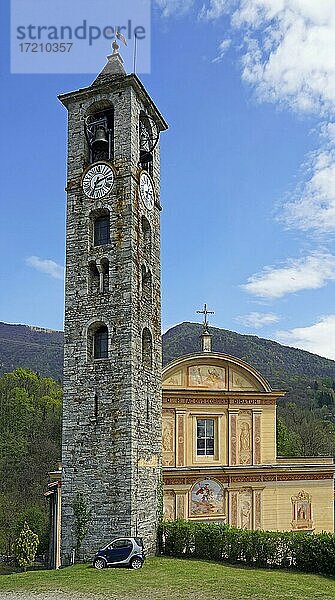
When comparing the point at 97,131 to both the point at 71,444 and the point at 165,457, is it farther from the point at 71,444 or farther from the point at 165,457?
the point at 165,457

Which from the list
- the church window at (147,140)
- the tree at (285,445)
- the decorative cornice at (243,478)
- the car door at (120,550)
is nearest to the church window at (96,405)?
the car door at (120,550)

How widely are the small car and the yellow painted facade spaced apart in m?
6.12

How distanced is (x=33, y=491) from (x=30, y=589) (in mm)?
32334

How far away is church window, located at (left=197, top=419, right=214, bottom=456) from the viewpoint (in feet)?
85.8

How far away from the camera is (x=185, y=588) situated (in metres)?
15.9

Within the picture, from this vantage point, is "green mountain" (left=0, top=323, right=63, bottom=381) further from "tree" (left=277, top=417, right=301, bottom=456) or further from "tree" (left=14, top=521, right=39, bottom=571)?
"tree" (left=14, top=521, right=39, bottom=571)

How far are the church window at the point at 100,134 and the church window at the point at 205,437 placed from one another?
37.4 ft

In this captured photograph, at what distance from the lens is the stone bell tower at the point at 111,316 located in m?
20.1

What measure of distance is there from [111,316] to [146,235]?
3893 millimetres

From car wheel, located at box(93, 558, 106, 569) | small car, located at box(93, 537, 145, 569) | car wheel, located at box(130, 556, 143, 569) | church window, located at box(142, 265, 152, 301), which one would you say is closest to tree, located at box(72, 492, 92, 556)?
small car, located at box(93, 537, 145, 569)

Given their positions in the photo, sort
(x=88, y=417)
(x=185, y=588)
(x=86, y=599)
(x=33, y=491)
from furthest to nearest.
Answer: (x=33, y=491) → (x=88, y=417) → (x=185, y=588) → (x=86, y=599)

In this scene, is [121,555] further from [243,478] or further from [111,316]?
[243,478]

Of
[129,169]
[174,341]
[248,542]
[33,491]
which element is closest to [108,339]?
[129,169]

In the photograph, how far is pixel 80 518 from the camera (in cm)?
2002
